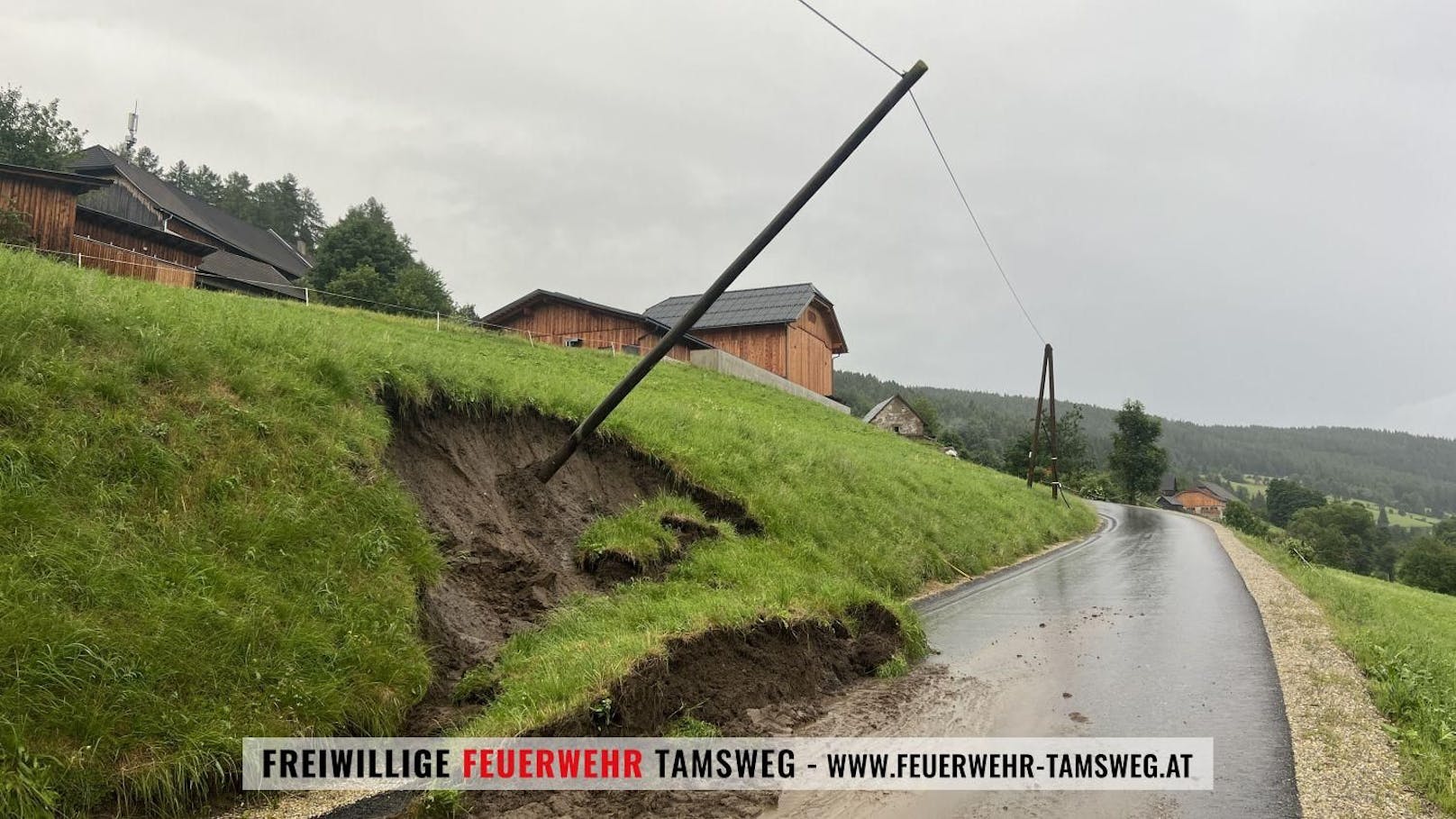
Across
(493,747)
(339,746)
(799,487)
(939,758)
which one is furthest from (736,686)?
(799,487)

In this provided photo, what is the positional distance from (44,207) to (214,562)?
1179 inches

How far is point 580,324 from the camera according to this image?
4238 centimetres

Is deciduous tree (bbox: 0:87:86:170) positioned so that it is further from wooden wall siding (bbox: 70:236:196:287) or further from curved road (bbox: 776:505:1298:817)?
curved road (bbox: 776:505:1298:817)

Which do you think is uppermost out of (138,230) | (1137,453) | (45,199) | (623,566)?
(138,230)

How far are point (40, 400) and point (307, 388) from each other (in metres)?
2.46

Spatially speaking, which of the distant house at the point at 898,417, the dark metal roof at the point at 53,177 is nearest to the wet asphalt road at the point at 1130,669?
the dark metal roof at the point at 53,177

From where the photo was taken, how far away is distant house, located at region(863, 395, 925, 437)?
5903 centimetres

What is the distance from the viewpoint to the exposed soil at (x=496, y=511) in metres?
7.62

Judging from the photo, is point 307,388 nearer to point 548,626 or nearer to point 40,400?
point 40,400

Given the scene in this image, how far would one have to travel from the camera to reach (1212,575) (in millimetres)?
17766

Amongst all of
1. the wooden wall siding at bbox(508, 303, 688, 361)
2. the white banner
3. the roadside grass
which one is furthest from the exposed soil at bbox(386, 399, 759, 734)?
the wooden wall siding at bbox(508, 303, 688, 361)

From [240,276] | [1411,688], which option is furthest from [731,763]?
[240,276]

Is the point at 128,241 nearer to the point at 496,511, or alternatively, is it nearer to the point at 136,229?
the point at 136,229

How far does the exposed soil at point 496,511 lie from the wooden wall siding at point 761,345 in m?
33.1
